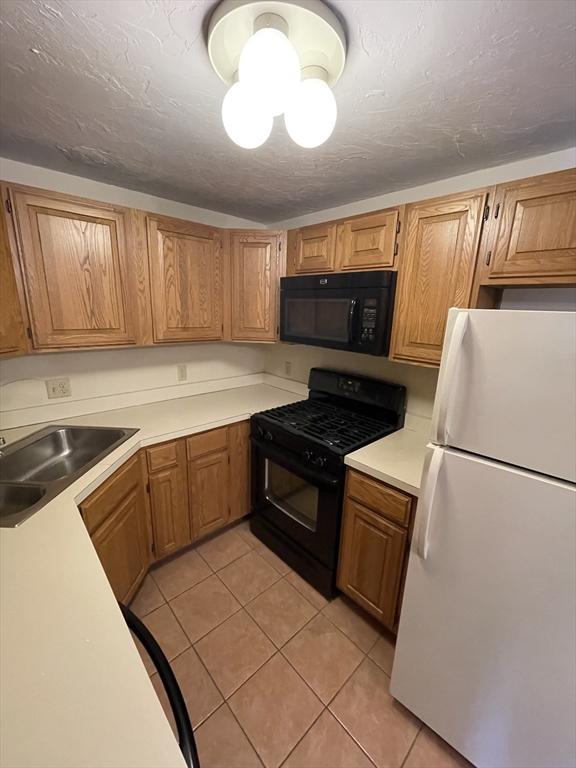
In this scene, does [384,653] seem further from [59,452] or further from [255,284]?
[255,284]

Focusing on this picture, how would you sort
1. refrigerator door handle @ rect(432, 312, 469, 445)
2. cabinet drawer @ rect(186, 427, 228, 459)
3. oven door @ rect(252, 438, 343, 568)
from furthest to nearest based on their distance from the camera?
1. cabinet drawer @ rect(186, 427, 228, 459)
2. oven door @ rect(252, 438, 343, 568)
3. refrigerator door handle @ rect(432, 312, 469, 445)

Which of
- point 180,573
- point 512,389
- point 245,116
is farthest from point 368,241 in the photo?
point 180,573

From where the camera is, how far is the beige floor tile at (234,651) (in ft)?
4.64

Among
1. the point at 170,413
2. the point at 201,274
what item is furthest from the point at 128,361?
the point at 201,274

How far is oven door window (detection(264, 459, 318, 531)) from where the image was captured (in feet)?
6.08

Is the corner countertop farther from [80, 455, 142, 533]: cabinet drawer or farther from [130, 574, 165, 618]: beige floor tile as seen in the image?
[130, 574, 165, 618]: beige floor tile

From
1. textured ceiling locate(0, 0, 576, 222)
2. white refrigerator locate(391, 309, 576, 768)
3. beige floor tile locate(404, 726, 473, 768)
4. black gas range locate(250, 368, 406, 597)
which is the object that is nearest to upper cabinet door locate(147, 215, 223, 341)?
textured ceiling locate(0, 0, 576, 222)

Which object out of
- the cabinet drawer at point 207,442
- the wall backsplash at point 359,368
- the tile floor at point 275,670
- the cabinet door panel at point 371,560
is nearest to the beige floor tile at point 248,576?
the tile floor at point 275,670

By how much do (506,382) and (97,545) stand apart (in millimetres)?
1665

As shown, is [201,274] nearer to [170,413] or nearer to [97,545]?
[170,413]

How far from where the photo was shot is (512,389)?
90cm

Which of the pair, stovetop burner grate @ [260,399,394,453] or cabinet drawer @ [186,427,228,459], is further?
cabinet drawer @ [186,427,228,459]

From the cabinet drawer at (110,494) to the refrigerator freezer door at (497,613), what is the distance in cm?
128

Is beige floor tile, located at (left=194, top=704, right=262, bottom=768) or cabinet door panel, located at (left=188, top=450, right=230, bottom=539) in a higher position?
cabinet door panel, located at (left=188, top=450, right=230, bottom=539)
